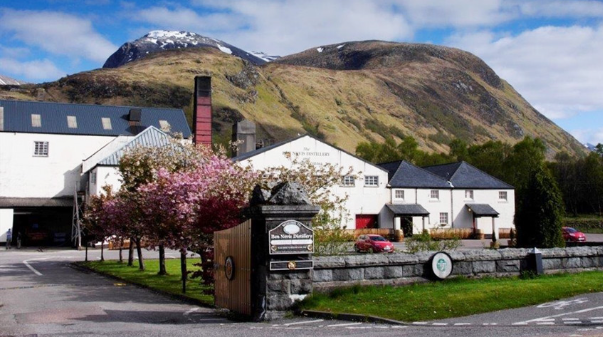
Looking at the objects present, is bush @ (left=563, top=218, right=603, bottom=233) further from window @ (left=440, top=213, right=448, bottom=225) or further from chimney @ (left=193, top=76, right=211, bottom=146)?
chimney @ (left=193, top=76, right=211, bottom=146)

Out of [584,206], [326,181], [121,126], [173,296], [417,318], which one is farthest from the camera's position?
[584,206]

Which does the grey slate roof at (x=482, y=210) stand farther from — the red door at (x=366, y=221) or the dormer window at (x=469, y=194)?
the red door at (x=366, y=221)

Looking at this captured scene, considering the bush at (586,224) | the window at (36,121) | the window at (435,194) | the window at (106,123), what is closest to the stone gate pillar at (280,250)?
the window at (435,194)

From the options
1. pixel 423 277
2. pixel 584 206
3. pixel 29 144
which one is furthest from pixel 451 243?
pixel 584 206

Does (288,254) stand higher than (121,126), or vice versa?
(121,126)

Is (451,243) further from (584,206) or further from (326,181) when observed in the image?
(584,206)

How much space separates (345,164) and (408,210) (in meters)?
7.12

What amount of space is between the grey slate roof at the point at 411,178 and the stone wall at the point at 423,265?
40538 millimetres

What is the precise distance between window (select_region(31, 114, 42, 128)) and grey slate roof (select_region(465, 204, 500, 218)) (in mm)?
40093

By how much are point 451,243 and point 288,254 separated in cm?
879

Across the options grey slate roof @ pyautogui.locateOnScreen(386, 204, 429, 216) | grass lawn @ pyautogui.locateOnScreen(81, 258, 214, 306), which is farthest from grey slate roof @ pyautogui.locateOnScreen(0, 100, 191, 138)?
grass lawn @ pyautogui.locateOnScreen(81, 258, 214, 306)

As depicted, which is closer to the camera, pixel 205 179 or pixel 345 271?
pixel 345 271

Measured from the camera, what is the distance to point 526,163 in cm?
8444

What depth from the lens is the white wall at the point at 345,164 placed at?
5306cm
